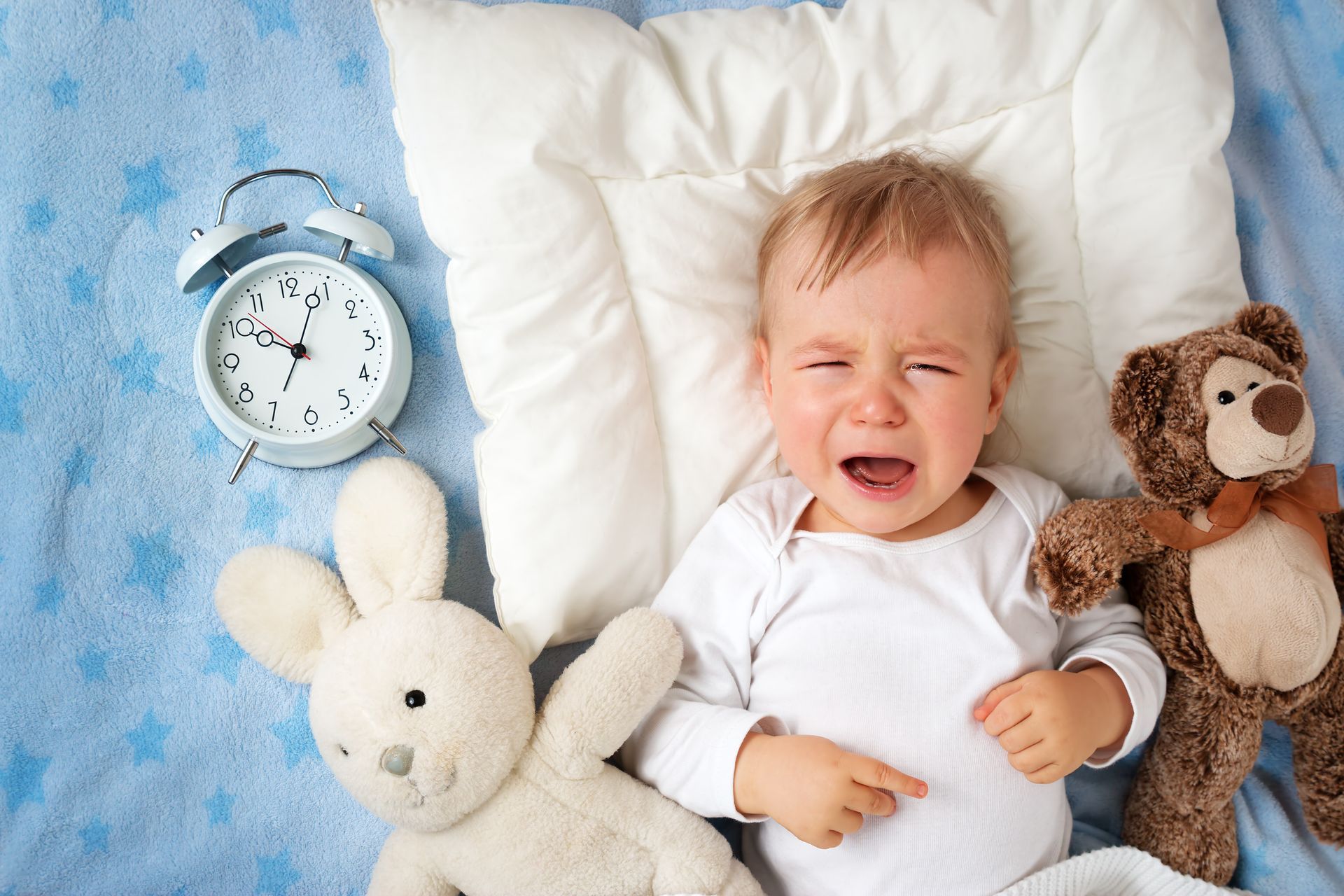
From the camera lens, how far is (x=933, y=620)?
1114mm

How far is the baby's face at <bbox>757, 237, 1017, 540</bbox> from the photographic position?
42.1 inches

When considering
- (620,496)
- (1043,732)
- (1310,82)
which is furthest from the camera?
(1310,82)

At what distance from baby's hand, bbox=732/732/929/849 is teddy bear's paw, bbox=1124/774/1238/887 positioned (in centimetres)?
42

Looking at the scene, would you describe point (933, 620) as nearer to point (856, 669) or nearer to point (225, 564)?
point (856, 669)

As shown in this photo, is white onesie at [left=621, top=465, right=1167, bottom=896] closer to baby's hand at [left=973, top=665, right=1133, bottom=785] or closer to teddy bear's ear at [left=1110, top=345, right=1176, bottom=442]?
baby's hand at [left=973, top=665, right=1133, bottom=785]

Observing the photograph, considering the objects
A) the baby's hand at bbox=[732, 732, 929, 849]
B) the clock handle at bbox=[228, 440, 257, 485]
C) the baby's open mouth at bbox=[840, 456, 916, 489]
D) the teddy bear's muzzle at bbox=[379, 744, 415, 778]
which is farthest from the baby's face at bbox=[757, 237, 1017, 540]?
the clock handle at bbox=[228, 440, 257, 485]

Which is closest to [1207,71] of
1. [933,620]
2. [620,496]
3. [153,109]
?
[933,620]

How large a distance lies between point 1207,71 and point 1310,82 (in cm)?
30

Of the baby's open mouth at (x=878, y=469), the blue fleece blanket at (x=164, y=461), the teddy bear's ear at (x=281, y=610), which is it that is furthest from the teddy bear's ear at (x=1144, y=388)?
the teddy bear's ear at (x=281, y=610)

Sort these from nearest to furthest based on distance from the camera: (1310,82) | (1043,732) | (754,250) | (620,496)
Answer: (1043,732) < (620,496) < (754,250) < (1310,82)

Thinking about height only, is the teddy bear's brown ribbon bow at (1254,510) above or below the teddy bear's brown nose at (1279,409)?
below

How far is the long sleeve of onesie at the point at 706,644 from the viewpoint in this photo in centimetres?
112

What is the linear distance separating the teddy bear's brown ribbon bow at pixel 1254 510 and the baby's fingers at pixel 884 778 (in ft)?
1.37

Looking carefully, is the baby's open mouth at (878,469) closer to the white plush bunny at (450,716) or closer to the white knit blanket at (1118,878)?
the white plush bunny at (450,716)
